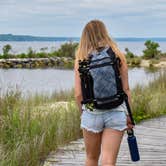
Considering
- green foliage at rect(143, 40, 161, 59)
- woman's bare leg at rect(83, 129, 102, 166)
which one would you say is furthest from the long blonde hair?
green foliage at rect(143, 40, 161, 59)

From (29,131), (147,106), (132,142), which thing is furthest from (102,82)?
(147,106)

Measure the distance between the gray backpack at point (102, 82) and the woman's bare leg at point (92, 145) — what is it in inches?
9.4

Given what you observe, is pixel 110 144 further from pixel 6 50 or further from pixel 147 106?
pixel 6 50

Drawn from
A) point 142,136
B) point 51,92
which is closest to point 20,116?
point 142,136

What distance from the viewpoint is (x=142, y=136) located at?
309 inches

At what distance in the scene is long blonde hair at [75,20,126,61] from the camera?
422 centimetres

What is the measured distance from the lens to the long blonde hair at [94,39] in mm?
4223

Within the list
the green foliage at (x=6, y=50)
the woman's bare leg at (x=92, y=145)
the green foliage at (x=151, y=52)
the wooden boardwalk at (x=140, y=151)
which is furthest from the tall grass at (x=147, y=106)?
the green foliage at (x=151, y=52)

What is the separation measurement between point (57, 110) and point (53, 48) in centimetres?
5005

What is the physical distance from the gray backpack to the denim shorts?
0.06 metres

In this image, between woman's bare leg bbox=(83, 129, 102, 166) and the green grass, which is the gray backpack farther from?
the green grass

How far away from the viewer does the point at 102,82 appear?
4.04m

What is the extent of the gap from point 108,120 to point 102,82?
0.31 metres

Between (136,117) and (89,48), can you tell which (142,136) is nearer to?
(136,117)
